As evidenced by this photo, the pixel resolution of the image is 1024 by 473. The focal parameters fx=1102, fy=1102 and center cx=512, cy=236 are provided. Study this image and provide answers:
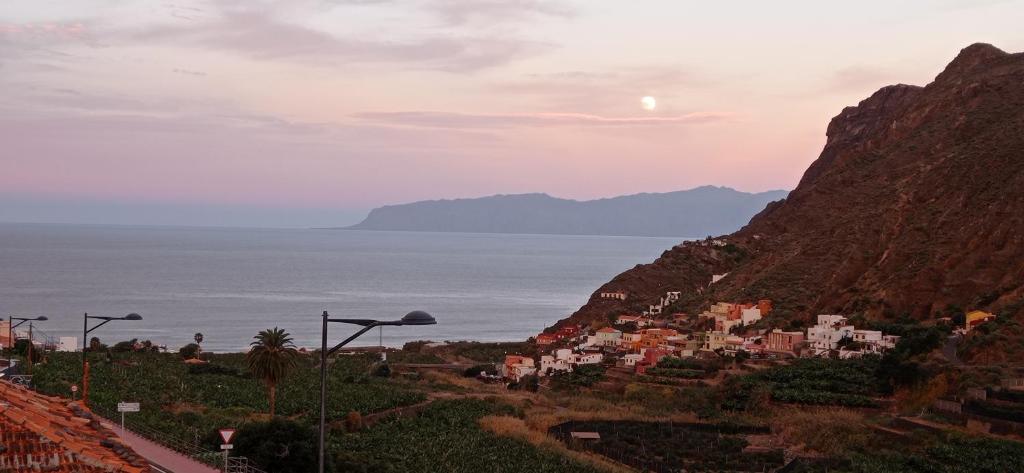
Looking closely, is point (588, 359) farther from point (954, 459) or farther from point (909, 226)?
point (954, 459)

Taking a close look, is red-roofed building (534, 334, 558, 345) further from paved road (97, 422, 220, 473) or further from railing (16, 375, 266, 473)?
paved road (97, 422, 220, 473)

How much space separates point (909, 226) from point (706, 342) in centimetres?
2183

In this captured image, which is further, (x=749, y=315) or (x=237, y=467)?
(x=749, y=315)

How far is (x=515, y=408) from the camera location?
5609 cm

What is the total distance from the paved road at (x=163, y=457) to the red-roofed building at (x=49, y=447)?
6279 mm

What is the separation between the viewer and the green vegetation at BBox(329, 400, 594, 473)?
37.9 metres

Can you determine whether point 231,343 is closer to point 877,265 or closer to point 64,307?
point 64,307

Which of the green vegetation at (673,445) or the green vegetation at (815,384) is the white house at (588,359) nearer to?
the green vegetation at (815,384)

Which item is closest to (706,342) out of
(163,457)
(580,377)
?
(580,377)

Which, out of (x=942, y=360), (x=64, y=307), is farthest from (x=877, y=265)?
(x=64, y=307)

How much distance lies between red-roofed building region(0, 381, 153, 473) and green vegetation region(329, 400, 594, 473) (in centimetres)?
1625

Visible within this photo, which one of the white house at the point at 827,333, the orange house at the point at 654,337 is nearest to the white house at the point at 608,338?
the orange house at the point at 654,337

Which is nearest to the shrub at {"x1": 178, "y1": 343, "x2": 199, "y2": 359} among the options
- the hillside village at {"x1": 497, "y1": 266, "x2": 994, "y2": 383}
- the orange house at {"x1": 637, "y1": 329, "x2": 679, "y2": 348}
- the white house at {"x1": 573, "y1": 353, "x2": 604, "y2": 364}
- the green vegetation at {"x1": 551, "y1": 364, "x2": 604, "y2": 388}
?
the hillside village at {"x1": 497, "y1": 266, "x2": 994, "y2": 383}

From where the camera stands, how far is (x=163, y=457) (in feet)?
86.9
